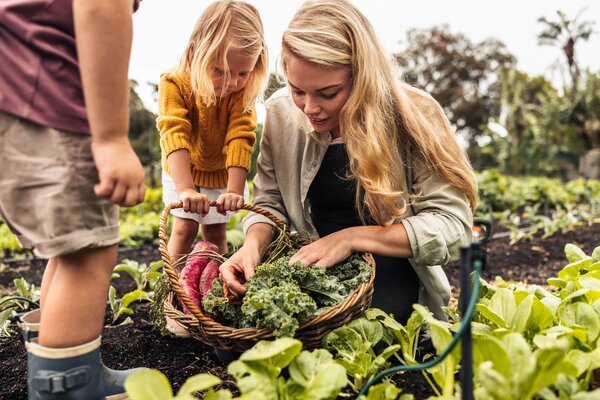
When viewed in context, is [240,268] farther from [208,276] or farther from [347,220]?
[347,220]

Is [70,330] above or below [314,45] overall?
below

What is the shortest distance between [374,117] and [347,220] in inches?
25.6

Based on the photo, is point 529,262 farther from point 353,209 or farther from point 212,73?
point 212,73

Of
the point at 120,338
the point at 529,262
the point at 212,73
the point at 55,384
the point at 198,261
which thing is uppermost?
the point at 212,73

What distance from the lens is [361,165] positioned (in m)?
2.04

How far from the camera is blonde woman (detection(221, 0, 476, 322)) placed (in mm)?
2002

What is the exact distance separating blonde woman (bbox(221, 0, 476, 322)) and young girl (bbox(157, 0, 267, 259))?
0.16 metres

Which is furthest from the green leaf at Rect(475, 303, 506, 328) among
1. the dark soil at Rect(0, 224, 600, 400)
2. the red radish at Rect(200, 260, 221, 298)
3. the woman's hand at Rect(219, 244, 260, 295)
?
the red radish at Rect(200, 260, 221, 298)

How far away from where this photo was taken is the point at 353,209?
2.52m

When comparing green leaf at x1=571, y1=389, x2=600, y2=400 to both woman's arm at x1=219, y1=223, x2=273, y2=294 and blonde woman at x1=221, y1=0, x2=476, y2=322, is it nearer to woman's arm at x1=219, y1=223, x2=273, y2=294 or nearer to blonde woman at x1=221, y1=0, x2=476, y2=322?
blonde woman at x1=221, y1=0, x2=476, y2=322

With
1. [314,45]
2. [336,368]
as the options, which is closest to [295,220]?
[314,45]

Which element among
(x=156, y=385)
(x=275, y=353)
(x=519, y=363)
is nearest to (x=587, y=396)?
(x=519, y=363)

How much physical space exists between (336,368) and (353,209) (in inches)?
47.6

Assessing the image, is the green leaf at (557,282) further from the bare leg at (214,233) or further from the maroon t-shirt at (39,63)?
the maroon t-shirt at (39,63)
